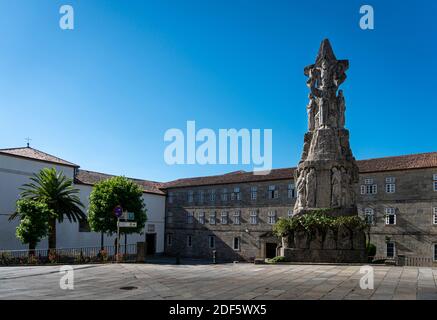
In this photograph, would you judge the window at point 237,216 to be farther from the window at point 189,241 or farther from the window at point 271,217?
the window at point 189,241

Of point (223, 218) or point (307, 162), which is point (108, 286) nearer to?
point (307, 162)

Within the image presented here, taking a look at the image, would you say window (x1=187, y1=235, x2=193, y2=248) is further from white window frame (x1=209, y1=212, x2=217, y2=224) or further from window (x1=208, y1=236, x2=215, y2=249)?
white window frame (x1=209, y1=212, x2=217, y2=224)

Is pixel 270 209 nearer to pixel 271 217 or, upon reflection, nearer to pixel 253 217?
pixel 271 217

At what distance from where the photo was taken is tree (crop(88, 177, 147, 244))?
107ft

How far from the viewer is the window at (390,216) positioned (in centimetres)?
3486

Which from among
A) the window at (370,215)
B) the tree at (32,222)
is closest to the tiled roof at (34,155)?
the tree at (32,222)

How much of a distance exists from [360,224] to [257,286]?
27.3ft

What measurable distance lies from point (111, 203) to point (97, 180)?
38.1 ft

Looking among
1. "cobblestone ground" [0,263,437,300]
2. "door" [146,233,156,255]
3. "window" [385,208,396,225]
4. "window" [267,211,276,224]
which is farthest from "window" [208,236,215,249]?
"cobblestone ground" [0,263,437,300]

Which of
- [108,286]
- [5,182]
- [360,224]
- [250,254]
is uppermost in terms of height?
[5,182]

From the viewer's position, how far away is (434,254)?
105 ft

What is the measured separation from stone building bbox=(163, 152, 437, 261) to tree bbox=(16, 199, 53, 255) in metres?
21.6

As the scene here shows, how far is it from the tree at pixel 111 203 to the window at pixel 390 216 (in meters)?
21.1
